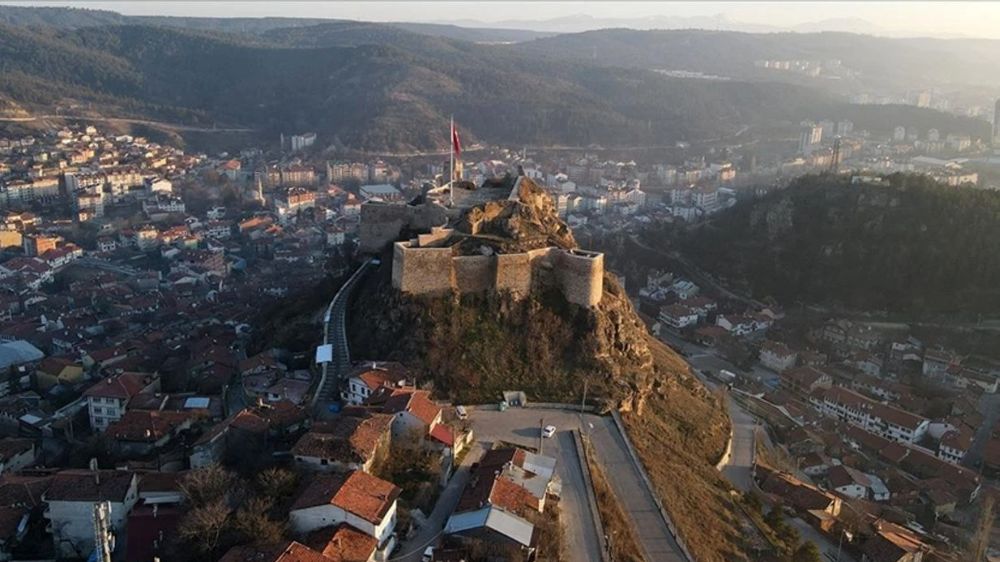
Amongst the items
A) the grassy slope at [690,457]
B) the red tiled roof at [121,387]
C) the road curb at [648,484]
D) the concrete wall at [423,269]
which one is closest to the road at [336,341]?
the concrete wall at [423,269]

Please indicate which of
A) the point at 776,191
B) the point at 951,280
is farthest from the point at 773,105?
the point at 951,280

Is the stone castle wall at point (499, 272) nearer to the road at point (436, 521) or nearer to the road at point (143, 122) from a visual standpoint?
the road at point (436, 521)

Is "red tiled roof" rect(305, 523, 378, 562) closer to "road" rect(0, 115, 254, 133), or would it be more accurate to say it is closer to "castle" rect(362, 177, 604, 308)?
"castle" rect(362, 177, 604, 308)

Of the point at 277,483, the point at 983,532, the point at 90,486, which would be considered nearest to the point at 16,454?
the point at 90,486

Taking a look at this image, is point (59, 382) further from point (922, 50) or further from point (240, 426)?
point (922, 50)

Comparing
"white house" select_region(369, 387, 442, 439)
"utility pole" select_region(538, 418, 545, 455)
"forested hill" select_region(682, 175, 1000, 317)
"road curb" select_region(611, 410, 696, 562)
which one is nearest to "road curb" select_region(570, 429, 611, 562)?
"utility pole" select_region(538, 418, 545, 455)

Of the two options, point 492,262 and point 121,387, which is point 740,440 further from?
point 121,387
